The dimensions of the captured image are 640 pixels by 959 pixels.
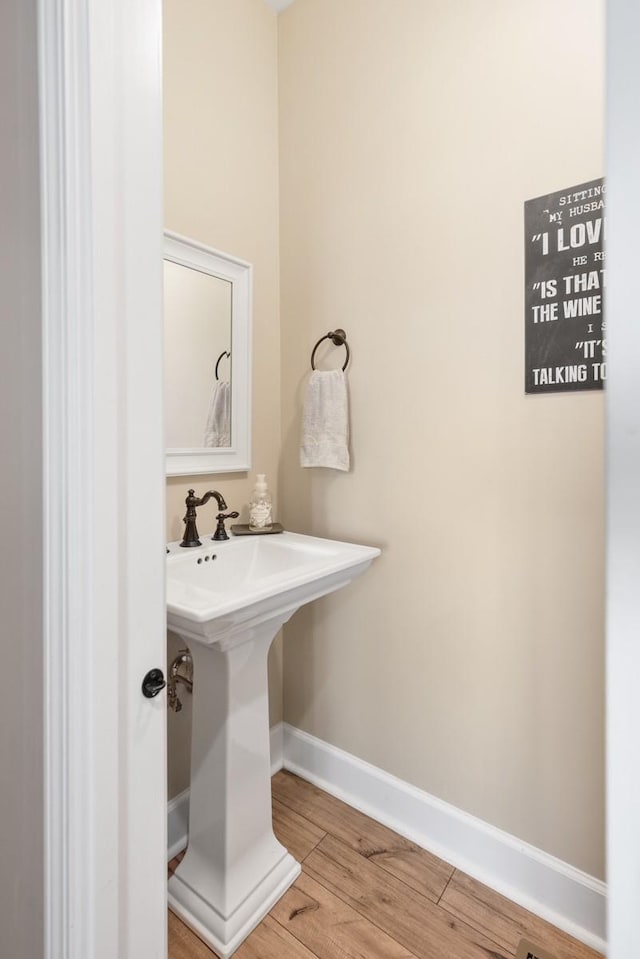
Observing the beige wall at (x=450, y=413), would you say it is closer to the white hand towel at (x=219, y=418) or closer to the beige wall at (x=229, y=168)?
the beige wall at (x=229, y=168)

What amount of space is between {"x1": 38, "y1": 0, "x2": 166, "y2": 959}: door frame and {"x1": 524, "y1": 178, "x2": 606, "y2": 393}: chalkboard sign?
96cm

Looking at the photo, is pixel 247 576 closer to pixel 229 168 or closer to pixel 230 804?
pixel 230 804

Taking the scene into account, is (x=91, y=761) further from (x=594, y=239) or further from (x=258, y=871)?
(x=594, y=239)

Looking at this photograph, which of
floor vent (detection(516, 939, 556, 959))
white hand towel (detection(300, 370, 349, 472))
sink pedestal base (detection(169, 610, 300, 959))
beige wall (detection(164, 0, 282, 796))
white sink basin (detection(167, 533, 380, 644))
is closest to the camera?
white sink basin (detection(167, 533, 380, 644))

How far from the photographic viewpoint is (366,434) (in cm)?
159

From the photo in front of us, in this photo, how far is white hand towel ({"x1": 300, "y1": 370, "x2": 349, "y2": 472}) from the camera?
5.17ft

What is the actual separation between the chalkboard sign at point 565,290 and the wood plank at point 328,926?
1450 millimetres

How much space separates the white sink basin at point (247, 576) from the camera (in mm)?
981

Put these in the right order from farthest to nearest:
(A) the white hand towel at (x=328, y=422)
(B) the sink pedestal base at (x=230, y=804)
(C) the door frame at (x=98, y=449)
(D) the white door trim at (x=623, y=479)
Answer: (A) the white hand towel at (x=328, y=422), (B) the sink pedestal base at (x=230, y=804), (C) the door frame at (x=98, y=449), (D) the white door trim at (x=623, y=479)

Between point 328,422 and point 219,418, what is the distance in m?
0.37

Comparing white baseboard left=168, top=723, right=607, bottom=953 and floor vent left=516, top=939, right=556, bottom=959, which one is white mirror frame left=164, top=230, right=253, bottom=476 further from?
floor vent left=516, top=939, right=556, bottom=959

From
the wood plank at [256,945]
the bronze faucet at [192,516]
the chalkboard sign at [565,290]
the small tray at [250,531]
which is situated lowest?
the wood plank at [256,945]

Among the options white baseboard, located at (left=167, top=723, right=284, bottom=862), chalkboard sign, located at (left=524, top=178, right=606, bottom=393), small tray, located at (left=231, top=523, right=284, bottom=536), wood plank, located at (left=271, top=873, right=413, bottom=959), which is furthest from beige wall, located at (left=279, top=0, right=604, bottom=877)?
white baseboard, located at (left=167, top=723, right=284, bottom=862)

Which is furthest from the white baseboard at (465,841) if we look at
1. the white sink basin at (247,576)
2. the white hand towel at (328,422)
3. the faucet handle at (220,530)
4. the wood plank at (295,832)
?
the white hand towel at (328,422)
